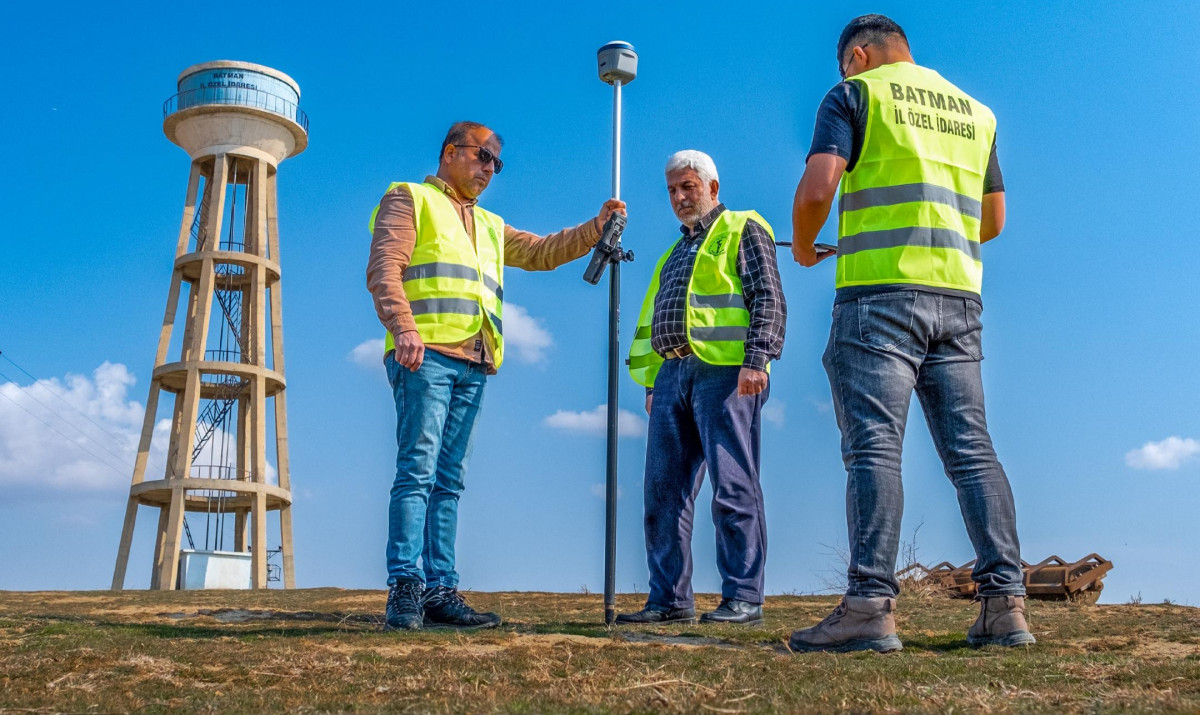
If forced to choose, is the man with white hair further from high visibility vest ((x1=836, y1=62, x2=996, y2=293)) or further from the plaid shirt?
high visibility vest ((x1=836, y1=62, x2=996, y2=293))

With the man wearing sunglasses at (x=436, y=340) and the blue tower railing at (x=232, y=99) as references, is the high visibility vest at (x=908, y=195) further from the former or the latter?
the blue tower railing at (x=232, y=99)

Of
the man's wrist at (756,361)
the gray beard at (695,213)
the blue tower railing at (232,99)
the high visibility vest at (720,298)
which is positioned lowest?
the man's wrist at (756,361)

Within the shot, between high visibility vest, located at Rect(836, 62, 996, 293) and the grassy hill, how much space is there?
4.04 ft

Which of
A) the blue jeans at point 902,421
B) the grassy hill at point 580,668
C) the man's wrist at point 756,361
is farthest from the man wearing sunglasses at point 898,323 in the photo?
the man's wrist at point 756,361

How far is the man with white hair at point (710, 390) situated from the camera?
16.6ft

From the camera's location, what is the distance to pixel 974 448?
12.4 ft

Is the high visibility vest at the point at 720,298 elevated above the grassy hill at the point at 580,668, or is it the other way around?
the high visibility vest at the point at 720,298

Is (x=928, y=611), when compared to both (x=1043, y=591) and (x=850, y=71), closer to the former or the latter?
(x=1043, y=591)

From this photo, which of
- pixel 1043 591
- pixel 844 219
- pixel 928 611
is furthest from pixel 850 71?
pixel 1043 591

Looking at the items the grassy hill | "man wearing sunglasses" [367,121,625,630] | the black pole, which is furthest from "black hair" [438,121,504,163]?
the grassy hill

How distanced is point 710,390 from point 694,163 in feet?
3.75

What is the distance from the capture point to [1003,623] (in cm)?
370

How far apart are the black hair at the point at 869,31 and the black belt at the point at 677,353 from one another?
1.61m

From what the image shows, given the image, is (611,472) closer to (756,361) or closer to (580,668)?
(756,361)
